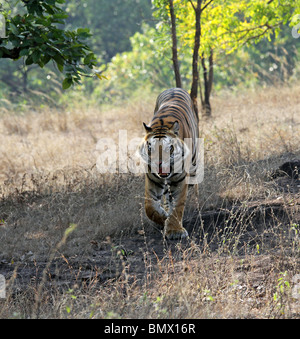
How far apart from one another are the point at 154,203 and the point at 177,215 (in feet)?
0.93

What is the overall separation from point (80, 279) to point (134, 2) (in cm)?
2585

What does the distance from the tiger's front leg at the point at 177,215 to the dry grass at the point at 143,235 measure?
0.15 meters

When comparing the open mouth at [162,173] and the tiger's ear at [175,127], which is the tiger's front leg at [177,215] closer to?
the open mouth at [162,173]

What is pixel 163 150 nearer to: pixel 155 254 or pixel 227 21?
pixel 155 254

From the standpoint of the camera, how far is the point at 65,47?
5918mm

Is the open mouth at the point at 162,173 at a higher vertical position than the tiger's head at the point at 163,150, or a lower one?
lower

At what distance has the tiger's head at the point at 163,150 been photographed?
5.33 metres

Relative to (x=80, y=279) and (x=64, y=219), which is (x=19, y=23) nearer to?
(x=64, y=219)

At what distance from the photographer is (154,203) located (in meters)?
5.59

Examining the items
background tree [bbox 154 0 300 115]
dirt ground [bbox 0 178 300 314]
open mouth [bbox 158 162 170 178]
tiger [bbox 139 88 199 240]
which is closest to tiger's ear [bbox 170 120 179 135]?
tiger [bbox 139 88 199 240]

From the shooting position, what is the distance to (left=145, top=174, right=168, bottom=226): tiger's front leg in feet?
18.3

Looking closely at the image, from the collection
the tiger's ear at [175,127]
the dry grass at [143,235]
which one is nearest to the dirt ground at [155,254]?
the dry grass at [143,235]
